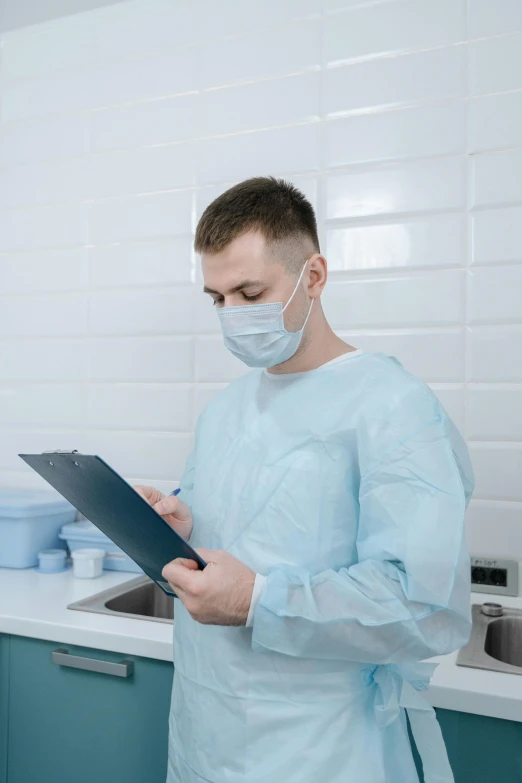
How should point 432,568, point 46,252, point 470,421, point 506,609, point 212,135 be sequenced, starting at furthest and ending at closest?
point 46,252 → point 212,135 → point 470,421 → point 506,609 → point 432,568

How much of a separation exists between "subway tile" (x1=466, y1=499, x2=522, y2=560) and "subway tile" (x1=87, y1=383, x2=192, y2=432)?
0.79 meters

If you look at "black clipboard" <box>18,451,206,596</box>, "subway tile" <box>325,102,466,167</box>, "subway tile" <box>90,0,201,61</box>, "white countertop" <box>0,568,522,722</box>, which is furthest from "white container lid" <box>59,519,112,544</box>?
"subway tile" <box>90,0,201,61</box>

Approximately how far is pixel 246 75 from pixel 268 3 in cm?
20

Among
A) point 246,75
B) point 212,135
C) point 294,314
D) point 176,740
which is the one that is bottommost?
point 176,740

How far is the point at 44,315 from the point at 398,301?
1.11 m

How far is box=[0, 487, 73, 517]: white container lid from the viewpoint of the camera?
175 centimetres

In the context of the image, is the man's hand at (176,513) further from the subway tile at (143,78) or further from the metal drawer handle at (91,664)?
the subway tile at (143,78)

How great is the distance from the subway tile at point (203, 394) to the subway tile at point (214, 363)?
0.05ft

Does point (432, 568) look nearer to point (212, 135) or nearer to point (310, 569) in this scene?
point (310, 569)

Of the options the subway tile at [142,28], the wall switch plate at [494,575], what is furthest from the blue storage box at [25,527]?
the subway tile at [142,28]

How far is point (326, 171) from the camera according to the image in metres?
1.70

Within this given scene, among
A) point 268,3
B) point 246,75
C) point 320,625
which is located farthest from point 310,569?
point 268,3

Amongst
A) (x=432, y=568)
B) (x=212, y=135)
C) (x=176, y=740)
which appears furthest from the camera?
(x=212, y=135)

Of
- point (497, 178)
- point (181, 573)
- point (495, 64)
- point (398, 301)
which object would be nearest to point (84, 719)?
point (181, 573)
